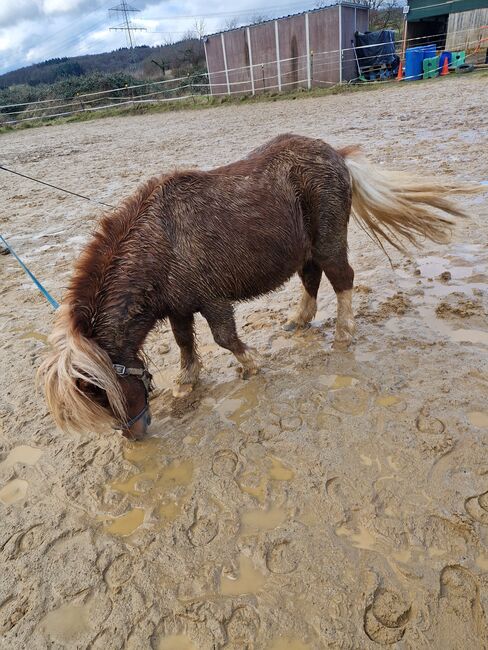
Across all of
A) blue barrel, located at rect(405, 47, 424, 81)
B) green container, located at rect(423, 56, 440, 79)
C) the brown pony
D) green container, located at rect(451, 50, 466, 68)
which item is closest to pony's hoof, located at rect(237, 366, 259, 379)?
the brown pony

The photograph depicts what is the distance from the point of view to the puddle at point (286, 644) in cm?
168

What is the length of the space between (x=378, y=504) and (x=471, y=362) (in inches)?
59.2

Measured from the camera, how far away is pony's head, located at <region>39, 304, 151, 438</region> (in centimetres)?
214

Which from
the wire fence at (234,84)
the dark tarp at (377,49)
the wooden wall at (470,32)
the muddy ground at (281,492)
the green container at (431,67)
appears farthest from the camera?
the wire fence at (234,84)

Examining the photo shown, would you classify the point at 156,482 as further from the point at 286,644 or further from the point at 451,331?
the point at 451,331

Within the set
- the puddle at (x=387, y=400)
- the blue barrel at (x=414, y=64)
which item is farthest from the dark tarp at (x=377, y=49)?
the puddle at (x=387, y=400)

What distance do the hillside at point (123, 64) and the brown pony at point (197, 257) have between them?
4248cm

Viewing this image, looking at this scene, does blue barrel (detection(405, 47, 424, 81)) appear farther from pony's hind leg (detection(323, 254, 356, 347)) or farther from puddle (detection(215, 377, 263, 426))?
puddle (detection(215, 377, 263, 426))

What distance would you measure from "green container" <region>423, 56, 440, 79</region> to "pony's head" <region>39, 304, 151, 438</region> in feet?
69.8

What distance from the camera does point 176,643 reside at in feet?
5.75

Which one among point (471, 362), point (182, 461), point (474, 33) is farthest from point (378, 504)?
point (474, 33)

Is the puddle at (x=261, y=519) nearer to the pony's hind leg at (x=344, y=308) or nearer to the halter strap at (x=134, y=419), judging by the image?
the halter strap at (x=134, y=419)

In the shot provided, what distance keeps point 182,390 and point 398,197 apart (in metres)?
2.51

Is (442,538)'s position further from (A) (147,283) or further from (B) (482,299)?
(B) (482,299)
